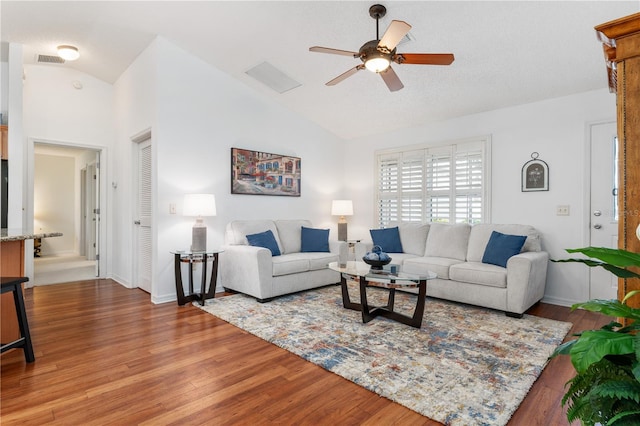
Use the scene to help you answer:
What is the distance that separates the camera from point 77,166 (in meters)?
8.48

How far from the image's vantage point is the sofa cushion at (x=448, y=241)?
14.5ft

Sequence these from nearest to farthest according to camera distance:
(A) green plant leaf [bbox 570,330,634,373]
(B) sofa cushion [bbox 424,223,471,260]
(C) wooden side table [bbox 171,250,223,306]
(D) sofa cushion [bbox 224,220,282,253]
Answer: (A) green plant leaf [bbox 570,330,634,373] < (C) wooden side table [bbox 171,250,223,306] < (B) sofa cushion [bbox 424,223,471,260] < (D) sofa cushion [bbox 224,220,282,253]

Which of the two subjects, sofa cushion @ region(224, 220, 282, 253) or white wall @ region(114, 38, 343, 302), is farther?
sofa cushion @ region(224, 220, 282, 253)

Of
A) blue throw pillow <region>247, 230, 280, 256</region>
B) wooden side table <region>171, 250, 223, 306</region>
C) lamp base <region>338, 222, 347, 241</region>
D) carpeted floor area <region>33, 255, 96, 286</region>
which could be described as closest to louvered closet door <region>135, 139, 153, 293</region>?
wooden side table <region>171, 250, 223, 306</region>

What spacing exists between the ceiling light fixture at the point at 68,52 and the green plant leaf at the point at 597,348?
18.5ft

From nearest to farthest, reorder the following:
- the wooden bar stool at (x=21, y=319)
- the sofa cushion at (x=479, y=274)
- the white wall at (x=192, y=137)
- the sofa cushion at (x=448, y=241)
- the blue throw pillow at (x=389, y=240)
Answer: the wooden bar stool at (x=21, y=319), the sofa cushion at (x=479, y=274), the white wall at (x=192, y=137), the sofa cushion at (x=448, y=241), the blue throw pillow at (x=389, y=240)

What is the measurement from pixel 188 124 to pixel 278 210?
1784 mm

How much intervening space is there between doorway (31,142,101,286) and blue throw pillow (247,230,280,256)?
4862 mm

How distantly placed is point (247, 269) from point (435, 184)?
299 cm

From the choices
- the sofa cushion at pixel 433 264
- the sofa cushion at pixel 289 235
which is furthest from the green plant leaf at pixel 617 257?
the sofa cushion at pixel 289 235

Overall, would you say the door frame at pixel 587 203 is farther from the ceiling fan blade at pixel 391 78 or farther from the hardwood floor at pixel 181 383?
the ceiling fan blade at pixel 391 78

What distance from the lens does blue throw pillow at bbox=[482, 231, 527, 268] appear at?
3748 millimetres

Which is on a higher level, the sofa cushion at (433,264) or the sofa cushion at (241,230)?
the sofa cushion at (241,230)

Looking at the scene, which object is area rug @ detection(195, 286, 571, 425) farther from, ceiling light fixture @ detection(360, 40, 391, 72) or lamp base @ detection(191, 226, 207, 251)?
ceiling light fixture @ detection(360, 40, 391, 72)
